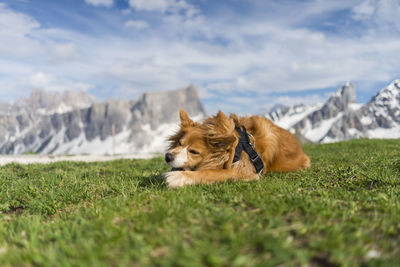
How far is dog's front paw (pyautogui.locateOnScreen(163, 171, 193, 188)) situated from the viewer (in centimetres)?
478

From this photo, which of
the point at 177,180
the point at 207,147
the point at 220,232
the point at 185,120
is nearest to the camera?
the point at 220,232

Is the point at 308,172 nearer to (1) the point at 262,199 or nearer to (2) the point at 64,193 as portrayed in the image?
(1) the point at 262,199

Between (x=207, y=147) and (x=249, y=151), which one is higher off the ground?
(x=207, y=147)

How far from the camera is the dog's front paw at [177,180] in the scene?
188 inches

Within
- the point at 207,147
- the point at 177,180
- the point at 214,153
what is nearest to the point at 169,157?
the point at 177,180

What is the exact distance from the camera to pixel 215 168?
17.6 feet

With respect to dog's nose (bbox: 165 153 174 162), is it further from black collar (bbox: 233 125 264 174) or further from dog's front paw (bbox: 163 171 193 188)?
black collar (bbox: 233 125 264 174)

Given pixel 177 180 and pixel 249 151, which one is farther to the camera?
pixel 249 151

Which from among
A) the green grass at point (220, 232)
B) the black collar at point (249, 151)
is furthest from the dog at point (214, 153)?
the green grass at point (220, 232)

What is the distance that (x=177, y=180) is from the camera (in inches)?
189

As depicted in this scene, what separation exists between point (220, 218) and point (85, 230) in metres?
1.47

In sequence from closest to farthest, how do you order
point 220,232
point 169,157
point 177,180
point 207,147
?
point 220,232, point 177,180, point 169,157, point 207,147

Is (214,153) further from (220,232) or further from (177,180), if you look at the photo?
(220,232)

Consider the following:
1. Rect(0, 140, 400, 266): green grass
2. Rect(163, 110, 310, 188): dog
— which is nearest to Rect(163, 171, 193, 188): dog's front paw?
Rect(163, 110, 310, 188): dog
